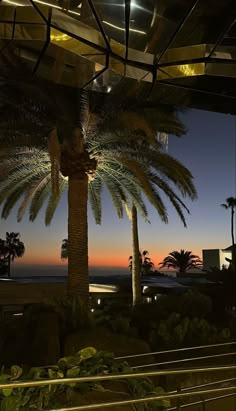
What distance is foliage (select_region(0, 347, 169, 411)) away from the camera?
Result: 1.96 metres

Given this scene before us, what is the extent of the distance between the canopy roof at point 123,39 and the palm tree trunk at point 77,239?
20.0ft

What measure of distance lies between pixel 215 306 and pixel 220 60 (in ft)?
28.3

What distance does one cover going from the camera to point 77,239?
1225cm

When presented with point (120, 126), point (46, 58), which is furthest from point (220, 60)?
point (120, 126)

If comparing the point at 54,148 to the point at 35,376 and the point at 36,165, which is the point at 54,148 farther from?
the point at 35,376

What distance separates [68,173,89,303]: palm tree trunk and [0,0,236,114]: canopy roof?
6094mm

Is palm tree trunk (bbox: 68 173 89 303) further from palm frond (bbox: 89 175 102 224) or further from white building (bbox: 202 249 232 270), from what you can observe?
white building (bbox: 202 249 232 270)

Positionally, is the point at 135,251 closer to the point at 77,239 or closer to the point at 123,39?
the point at 77,239

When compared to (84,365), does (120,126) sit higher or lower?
higher

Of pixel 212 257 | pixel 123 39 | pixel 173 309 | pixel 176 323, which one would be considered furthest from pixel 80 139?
pixel 212 257

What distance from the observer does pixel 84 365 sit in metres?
2.23

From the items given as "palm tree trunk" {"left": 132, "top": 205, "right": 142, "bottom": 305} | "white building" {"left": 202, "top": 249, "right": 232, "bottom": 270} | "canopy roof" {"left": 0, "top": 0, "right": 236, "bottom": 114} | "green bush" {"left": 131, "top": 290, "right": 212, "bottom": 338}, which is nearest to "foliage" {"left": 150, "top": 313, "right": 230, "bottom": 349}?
"green bush" {"left": 131, "top": 290, "right": 212, "bottom": 338}

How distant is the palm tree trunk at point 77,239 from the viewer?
12.2 metres

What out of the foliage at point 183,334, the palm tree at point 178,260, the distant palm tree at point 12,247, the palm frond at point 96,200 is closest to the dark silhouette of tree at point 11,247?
the distant palm tree at point 12,247
